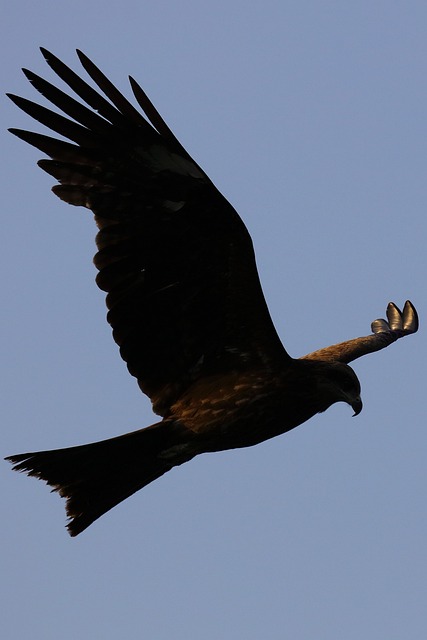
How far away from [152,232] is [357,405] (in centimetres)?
213

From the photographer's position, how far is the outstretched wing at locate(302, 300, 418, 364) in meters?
11.5

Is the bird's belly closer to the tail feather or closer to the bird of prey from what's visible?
the bird of prey

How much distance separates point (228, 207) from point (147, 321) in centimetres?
96

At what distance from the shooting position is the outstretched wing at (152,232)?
8.84m

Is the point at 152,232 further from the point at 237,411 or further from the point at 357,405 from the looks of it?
the point at 357,405

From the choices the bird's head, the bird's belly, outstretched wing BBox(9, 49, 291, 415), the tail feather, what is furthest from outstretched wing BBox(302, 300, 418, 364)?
the tail feather

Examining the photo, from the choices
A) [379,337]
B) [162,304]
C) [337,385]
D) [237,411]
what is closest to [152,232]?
[162,304]

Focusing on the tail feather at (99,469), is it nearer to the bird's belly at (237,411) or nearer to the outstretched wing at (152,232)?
the bird's belly at (237,411)

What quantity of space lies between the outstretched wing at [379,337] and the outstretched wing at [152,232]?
4.87ft

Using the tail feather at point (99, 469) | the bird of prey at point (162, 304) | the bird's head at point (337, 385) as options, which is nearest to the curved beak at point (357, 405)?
the bird's head at point (337, 385)

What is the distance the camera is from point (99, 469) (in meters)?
9.27

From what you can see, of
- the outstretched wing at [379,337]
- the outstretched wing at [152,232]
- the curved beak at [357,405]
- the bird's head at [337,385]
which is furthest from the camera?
the outstretched wing at [379,337]

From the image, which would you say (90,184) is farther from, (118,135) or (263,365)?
(263,365)

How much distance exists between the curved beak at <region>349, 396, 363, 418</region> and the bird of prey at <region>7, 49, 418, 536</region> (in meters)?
0.34
